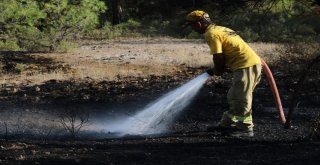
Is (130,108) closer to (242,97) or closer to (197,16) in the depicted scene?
(242,97)

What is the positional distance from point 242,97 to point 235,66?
1.30 ft

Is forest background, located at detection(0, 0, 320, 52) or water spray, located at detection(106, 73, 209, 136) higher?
forest background, located at detection(0, 0, 320, 52)

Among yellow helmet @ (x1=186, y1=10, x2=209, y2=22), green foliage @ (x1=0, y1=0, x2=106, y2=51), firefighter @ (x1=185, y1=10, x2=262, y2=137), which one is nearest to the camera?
yellow helmet @ (x1=186, y1=10, x2=209, y2=22)

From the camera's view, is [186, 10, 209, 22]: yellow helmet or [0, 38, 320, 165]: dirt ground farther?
[186, 10, 209, 22]: yellow helmet

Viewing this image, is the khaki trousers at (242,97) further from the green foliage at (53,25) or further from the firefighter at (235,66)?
the green foliage at (53,25)

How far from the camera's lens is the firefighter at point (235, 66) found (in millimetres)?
6758

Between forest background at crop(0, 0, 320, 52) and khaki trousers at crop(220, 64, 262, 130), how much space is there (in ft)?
2.29

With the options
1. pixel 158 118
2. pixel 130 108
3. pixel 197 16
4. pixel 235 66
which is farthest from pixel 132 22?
pixel 197 16

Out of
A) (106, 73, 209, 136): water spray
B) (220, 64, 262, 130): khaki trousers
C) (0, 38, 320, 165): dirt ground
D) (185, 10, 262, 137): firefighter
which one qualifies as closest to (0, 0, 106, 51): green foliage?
(0, 38, 320, 165): dirt ground

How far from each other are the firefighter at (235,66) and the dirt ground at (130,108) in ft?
0.82

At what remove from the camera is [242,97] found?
6906 mm

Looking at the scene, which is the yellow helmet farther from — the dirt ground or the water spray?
the dirt ground

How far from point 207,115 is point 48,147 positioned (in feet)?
10.3

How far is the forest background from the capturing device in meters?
6.61
